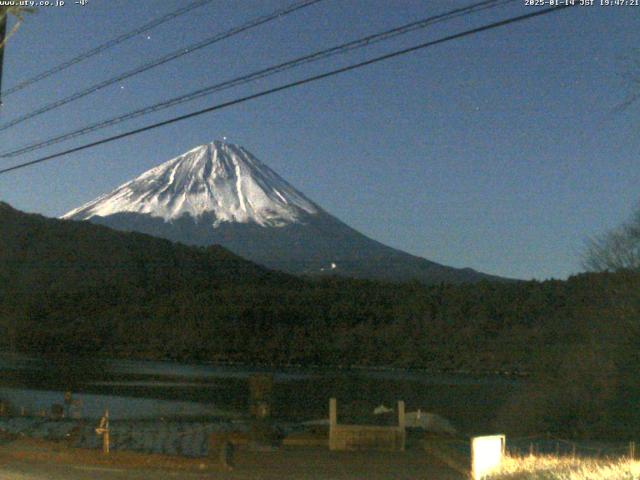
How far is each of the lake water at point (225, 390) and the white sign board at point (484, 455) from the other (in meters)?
13.9

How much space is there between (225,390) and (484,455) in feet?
108

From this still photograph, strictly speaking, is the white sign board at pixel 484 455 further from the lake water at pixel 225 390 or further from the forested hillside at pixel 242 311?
the forested hillside at pixel 242 311

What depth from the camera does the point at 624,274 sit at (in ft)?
88.6

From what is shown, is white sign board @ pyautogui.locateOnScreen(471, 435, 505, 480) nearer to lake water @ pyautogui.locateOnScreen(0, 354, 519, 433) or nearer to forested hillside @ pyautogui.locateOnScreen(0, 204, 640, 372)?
lake water @ pyautogui.locateOnScreen(0, 354, 519, 433)

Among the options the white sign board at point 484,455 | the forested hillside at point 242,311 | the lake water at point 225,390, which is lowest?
the lake water at point 225,390

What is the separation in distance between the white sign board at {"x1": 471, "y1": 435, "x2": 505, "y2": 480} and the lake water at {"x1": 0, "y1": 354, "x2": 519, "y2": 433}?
13.9 m

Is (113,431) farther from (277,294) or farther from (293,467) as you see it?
(277,294)

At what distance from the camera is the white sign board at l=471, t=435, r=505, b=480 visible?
1099 cm

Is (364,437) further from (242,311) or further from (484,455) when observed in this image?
(242,311)

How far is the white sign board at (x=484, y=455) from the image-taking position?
10992 mm

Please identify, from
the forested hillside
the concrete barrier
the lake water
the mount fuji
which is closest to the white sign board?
the concrete barrier

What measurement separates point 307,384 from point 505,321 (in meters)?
18.3

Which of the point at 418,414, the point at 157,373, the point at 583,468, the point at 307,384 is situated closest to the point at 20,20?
the point at 583,468

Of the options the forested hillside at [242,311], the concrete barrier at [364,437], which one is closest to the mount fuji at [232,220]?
the forested hillside at [242,311]
